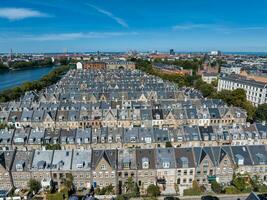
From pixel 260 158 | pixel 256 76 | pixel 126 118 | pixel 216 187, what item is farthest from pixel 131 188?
pixel 256 76

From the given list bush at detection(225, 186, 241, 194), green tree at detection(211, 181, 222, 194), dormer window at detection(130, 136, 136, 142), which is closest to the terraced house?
dormer window at detection(130, 136, 136, 142)

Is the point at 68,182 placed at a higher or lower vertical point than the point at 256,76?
lower

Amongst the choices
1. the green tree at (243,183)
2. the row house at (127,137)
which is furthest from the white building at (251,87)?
the green tree at (243,183)

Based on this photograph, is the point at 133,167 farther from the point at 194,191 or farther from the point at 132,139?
the point at 132,139

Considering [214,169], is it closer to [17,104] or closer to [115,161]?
[115,161]

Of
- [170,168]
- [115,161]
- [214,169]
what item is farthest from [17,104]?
[214,169]

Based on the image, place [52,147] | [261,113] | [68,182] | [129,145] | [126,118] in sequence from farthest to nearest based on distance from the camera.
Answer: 1. [261,113]
2. [126,118]
3. [129,145]
4. [52,147]
5. [68,182]

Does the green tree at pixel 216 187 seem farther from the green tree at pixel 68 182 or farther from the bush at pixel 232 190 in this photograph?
the green tree at pixel 68 182

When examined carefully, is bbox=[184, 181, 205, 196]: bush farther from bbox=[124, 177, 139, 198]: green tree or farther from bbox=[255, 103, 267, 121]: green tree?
bbox=[255, 103, 267, 121]: green tree
